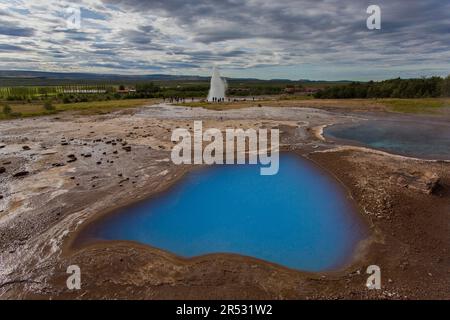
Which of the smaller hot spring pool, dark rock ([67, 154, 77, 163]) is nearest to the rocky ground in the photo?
dark rock ([67, 154, 77, 163])

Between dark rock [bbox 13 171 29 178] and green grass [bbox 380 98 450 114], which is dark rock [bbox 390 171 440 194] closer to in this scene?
dark rock [bbox 13 171 29 178]

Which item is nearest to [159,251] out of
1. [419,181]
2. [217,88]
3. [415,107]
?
[419,181]

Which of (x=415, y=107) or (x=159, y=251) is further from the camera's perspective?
(x=415, y=107)

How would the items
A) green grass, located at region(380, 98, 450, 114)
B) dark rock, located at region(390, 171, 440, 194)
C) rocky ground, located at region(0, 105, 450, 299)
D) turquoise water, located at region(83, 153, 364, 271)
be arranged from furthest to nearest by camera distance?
green grass, located at region(380, 98, 450, 114)
dark rock, located at region(390, 171, 440, 194)
turquoise water, located at region(83, 153, 364, 271)
rocky ground, located at region(0, 105, 450, 299)

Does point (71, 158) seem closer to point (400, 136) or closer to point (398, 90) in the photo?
point (400, 136)

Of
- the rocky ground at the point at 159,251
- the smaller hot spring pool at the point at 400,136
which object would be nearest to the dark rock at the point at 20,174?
the rocky ground at the point at 159,251

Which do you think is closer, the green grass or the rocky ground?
the rocky ground

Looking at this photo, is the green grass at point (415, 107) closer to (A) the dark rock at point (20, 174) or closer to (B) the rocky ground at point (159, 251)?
(B) the rocky ground at point (159, 251)
